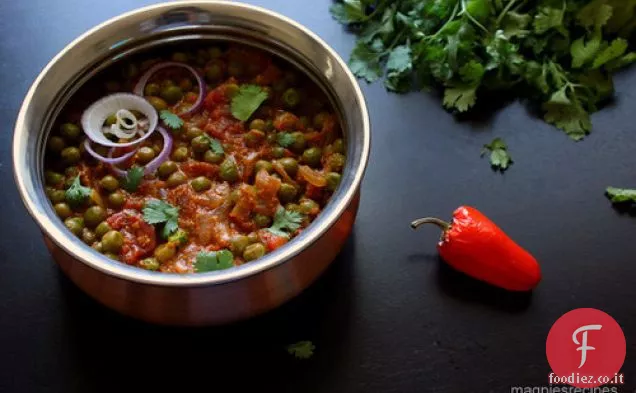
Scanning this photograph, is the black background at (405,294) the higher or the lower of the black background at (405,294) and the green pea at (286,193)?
the lower

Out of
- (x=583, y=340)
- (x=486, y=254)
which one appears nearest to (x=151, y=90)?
(x=486, y=254)

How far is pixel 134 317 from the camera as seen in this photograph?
6.02ft

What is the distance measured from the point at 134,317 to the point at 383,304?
1.94ft

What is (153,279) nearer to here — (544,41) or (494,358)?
(494,358)

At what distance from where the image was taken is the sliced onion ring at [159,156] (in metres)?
1.98

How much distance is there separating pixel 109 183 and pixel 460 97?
0.98 meters

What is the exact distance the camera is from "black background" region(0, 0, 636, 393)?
74.1 inches

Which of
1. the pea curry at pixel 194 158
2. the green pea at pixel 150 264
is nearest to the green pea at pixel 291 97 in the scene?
the pea curry at pixel 194 158

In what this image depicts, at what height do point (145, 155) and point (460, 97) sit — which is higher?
point (145, 155)

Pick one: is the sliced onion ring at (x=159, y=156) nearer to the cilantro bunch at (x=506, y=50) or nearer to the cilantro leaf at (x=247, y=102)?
the cilantro leaf at (x=247, y=102)

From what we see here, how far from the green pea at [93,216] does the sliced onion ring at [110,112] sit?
0.57 ft

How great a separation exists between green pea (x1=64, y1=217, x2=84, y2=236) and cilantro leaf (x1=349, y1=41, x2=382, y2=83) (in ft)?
2.97

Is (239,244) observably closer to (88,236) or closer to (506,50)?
(88,236)

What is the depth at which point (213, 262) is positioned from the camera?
5.83ft
